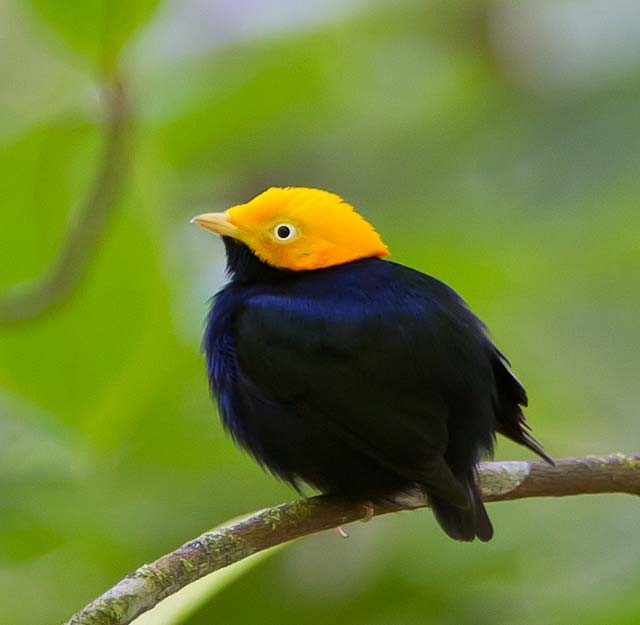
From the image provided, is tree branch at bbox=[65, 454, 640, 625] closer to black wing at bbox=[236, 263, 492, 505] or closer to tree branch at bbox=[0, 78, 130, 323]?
black wing at bbox=[236, 263, 492, 505]

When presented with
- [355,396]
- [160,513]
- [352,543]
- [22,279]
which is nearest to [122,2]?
[22,279]

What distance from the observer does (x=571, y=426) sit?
3.83 metres

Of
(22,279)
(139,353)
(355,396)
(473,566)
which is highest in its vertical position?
(22,279)

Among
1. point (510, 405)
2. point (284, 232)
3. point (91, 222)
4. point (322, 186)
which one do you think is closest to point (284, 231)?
point (284, 232)

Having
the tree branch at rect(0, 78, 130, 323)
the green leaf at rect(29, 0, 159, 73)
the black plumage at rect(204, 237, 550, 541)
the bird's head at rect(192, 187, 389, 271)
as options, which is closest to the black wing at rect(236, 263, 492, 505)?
the black plumage at rect(204, 237, 550, 541)

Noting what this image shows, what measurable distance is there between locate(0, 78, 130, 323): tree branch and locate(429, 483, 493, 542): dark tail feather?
1.00 m

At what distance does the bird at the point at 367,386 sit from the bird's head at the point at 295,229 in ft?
0.27

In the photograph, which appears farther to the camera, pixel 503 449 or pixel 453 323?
pixel 503 449

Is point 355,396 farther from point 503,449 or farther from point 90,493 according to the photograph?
point 503,449

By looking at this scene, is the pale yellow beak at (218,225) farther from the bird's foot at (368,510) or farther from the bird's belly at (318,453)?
the bird's foot at (368,510)

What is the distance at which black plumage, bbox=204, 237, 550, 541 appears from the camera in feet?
9.16

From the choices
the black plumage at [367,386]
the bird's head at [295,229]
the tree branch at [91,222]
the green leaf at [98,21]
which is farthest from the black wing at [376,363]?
the green leaf at [98,21]

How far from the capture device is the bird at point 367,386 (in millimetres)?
2795

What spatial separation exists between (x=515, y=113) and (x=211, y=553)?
2.45 metres
